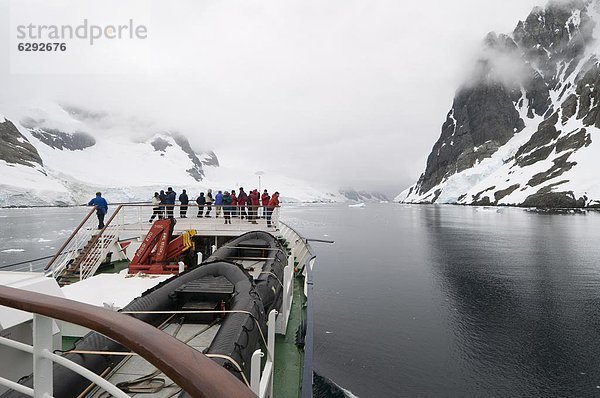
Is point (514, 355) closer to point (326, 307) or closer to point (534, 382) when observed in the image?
point (534, 382)

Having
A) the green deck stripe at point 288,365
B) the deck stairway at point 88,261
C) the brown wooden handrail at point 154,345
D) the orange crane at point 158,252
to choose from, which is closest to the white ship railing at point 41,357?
the brown wooden handrail at point 154,345

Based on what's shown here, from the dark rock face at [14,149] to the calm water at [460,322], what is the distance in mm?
115664

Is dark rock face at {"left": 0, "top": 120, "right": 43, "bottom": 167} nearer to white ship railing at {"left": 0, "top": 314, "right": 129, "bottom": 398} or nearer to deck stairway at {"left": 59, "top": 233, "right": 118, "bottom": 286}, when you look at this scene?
deck stairway at {"left": 59, "top": 233, "right": 118, "bottom": 286}

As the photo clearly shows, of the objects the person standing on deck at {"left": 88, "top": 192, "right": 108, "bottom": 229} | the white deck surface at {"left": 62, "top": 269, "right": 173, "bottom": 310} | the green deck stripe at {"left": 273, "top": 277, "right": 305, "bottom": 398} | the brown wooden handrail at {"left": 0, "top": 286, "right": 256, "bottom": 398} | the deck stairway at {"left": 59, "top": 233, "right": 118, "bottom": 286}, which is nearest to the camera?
the brown wooden handrail at {"left": 0, "top": 286, "right": 256, "bottom": 398}

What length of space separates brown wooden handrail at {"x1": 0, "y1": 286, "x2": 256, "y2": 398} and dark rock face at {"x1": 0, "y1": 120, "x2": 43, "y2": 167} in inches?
5612

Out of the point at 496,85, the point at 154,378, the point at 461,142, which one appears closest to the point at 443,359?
the point at 154,378

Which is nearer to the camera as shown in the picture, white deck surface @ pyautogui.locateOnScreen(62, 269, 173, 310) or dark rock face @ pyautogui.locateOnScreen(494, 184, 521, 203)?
white deck surface @ pyautogui.locateOnScreen(62, 269, 173, 310)

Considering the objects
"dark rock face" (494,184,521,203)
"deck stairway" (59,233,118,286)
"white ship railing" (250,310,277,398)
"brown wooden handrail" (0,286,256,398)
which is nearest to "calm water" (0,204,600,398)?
"white ship railing" (250,310,277,398)

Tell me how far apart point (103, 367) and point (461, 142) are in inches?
6535

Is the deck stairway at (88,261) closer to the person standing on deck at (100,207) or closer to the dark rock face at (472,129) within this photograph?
the person standing on deck at (100,207)

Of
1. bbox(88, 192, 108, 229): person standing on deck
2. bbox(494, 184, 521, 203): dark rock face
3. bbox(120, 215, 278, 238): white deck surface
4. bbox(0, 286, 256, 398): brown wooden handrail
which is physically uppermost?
bbox(494, 184, 521, 203): dark rock face

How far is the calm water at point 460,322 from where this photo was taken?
8805mm

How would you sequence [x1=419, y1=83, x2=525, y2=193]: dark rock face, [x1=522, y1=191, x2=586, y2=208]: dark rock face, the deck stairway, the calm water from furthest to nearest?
[x1=419, y1=83, x2=525, y2=193]: dark rock face < [x1=522, y1=191, x2=586, y2=208]: dark rock face < the deck stairway < the calm water

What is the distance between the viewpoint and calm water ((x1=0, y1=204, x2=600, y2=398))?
8805mm
